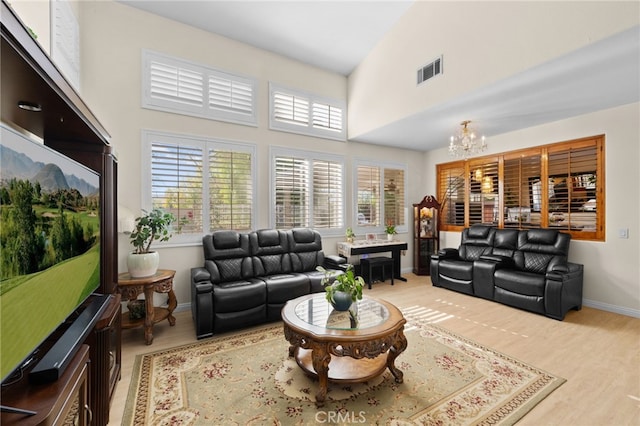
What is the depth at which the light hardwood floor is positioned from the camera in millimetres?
1918

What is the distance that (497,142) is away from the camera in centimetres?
507

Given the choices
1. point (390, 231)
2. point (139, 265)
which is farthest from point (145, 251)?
point (390, 231)

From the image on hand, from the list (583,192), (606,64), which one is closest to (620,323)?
(583,192)

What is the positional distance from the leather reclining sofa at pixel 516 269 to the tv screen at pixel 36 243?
15.4 feet

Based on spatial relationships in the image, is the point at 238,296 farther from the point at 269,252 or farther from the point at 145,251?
the point at 145,251

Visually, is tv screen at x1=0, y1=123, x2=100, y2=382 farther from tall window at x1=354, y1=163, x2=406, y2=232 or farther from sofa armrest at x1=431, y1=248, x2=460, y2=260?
sofa armrest at x1=431, y1=248, x2=460, y2=260

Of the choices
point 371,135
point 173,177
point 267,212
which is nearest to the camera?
point 173,177

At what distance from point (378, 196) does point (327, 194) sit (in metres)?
1.27

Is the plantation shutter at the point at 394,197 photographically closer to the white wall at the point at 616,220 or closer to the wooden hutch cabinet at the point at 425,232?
the wooden hutch cabinet at the point at 425,232

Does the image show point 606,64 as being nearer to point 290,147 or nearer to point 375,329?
point 375,329

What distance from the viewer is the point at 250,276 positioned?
371 cm

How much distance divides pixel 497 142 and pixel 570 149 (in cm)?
111

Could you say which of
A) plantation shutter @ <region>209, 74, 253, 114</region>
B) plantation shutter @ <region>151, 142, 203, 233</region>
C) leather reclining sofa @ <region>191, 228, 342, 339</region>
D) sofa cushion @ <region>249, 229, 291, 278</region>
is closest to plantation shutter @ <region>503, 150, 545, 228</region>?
leather reclining sofa @ <region>191, 228, 342, 339</region>

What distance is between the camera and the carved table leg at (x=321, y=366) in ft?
6.31
